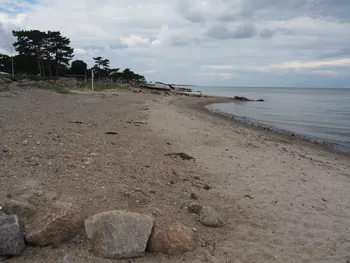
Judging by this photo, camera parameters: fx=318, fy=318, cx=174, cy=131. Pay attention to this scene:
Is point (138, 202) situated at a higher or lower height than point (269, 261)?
higher

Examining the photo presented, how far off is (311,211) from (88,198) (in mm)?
3985

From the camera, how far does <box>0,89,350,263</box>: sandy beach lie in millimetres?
4395

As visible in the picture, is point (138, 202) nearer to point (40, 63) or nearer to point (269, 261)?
point (269, 261)

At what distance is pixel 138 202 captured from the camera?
518 centimetres

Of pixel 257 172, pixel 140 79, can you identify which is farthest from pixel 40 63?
pixel 257 172

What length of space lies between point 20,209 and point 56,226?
2.30 feet

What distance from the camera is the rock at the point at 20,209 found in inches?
166

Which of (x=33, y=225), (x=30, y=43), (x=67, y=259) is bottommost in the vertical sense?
(x=67, y=259)

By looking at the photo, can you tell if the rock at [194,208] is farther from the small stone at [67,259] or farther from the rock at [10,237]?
the rock at [10,237]

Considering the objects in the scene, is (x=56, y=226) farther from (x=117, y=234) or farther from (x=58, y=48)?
(x=58, y=48)

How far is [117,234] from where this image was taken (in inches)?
153

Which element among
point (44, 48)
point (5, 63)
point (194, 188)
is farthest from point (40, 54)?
point (194, 188)

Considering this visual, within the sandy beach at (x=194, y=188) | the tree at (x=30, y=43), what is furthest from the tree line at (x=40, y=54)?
the sandy beach at (x=194, y=188)

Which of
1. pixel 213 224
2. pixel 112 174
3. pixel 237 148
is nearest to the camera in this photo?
pixel 213 224
